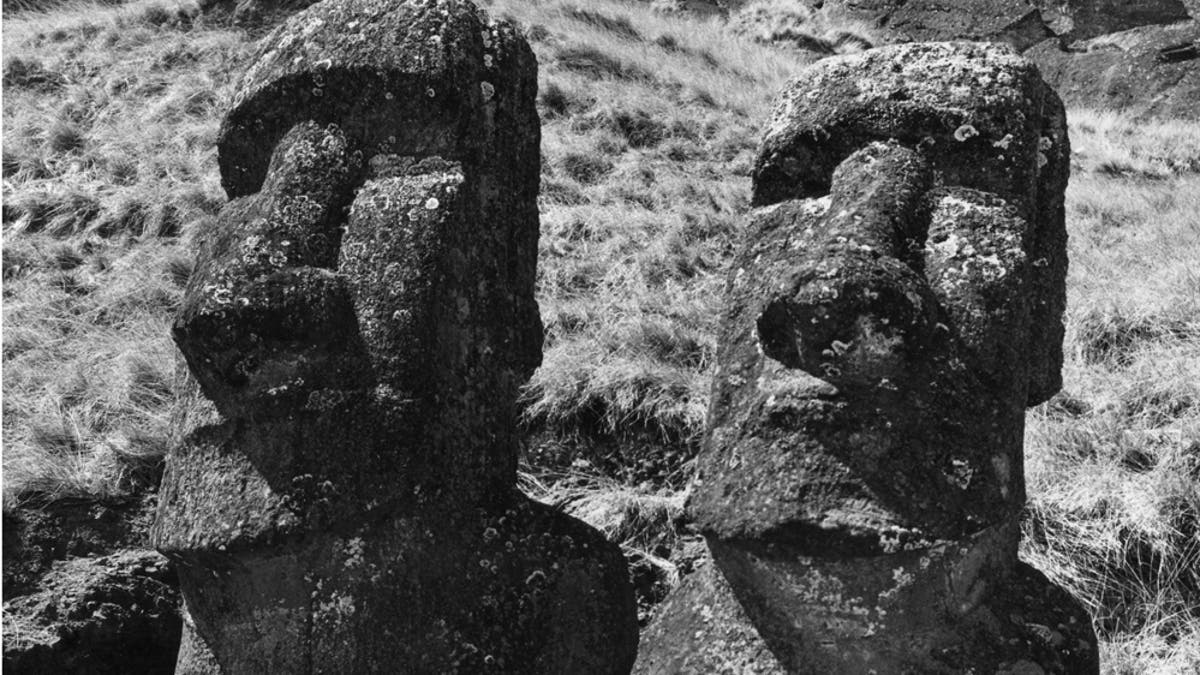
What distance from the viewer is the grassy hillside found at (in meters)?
4.49

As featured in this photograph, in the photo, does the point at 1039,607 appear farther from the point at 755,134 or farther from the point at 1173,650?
the point at 755,134

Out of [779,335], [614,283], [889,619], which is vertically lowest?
[614,283]

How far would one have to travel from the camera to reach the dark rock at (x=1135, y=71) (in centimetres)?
1334

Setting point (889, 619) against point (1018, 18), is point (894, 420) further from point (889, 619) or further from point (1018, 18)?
point (1018, 18)

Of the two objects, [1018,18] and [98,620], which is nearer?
[98,620]

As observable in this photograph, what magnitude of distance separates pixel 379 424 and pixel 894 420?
94cm

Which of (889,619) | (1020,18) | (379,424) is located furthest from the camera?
(1020,18)

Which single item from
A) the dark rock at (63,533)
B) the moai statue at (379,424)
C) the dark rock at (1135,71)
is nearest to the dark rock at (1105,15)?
the dark rock at (1135,71)

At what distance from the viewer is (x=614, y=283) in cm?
659

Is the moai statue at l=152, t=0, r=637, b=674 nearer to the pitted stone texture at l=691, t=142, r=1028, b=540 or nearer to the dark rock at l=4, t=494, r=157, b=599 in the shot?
the pitted stone texture at l=691, t=142, r=1028, b=540

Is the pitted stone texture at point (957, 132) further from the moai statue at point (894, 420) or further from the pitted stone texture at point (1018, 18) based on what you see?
the pitted stone texture at point (1018, 18)

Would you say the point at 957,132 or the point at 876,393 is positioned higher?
the point at 957,132

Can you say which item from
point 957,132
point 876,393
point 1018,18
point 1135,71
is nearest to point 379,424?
point 876,393

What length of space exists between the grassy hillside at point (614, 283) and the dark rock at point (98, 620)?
606 millimetres
